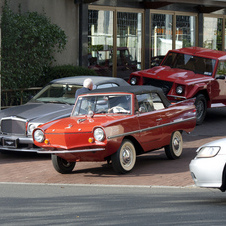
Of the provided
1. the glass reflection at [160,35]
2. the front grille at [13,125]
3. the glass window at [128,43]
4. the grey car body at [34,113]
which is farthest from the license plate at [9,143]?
the glass reflection at [160,35]

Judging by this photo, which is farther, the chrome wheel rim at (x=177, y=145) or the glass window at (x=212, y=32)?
the glass window at (x=212, y=32)

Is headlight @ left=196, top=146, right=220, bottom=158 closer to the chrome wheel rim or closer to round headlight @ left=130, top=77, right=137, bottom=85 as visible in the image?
the chrome wheel rim

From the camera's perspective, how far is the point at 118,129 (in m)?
10.4

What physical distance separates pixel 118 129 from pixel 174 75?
7.45 metres

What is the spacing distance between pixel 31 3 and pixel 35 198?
12.6 meters

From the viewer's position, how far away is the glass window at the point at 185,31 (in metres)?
26.2

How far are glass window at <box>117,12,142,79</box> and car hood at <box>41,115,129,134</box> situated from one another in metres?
12.9

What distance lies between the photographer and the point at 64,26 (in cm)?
2158

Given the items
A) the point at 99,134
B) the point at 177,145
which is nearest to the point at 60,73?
the point at 177,145

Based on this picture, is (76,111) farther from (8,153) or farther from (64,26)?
(64,26)

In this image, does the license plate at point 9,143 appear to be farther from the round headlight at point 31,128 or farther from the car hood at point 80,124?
the car hood at point 80,124

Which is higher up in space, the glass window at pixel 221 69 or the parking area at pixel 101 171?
the glass window at pixel 221 69

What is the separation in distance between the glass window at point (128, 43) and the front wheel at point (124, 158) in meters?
13.0

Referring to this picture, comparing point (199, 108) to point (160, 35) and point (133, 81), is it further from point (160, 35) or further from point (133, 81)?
point (160, 35)
